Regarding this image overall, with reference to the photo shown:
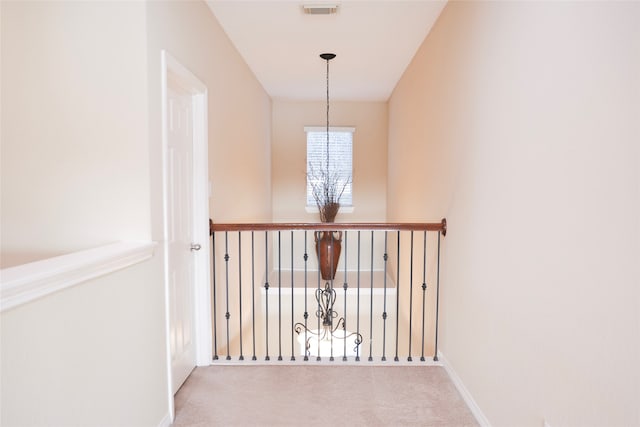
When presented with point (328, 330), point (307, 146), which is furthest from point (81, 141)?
point (307, 146)

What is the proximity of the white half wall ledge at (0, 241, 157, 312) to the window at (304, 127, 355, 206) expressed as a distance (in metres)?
4.99

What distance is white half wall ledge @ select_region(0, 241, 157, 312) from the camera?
3.62 ft

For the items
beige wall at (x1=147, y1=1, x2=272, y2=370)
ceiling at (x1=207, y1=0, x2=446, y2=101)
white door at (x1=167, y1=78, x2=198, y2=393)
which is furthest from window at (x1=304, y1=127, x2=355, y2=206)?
white door at (x1=167, y1=78, x2=198, y2=393)

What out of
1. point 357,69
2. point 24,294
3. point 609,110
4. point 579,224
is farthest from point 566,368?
point 357,69

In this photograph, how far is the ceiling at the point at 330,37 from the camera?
2.99 m

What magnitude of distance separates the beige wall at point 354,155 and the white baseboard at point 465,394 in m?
4.00

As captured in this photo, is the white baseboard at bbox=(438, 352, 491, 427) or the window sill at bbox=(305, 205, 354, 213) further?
the window sill at bbox=(305, 205, 354, 213)

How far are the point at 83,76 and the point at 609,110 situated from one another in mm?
2071

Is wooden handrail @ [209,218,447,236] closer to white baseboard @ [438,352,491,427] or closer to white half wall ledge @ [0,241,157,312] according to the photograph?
white baseboard @ [438,352,491,427]

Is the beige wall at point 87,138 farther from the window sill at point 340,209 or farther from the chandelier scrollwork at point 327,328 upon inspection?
the window sill at point 340,209

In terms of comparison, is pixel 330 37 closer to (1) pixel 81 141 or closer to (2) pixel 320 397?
(1) pixel 81 141

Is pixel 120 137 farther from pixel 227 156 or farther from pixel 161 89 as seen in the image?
pixel 227 156

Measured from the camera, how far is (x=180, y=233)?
2508 millimetres

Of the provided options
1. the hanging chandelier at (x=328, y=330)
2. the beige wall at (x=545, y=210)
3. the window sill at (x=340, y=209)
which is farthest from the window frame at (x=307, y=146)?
the beige wall at (x=545, y=210)
